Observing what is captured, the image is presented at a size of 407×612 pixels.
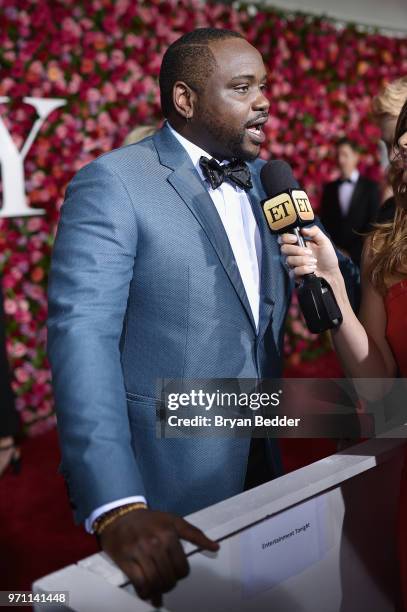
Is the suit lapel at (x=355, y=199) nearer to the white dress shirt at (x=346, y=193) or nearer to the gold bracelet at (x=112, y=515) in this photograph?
the white dress shirt at (x=346, y=193)

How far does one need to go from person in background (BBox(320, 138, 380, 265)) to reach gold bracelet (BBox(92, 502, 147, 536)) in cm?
447

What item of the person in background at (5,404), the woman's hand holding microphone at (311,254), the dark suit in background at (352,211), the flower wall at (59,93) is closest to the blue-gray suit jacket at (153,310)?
the woman's hand holding microphone at (311,254)

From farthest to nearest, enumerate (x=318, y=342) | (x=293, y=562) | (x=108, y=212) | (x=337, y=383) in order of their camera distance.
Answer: (x=318, y=342) → (x=337, y=383) → (x=108, y=212) → (x=293, y=562)

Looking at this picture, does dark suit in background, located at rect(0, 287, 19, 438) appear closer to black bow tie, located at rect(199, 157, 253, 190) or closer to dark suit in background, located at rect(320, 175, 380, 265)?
black bow tie, located at rect(199, 157, 253, 190)

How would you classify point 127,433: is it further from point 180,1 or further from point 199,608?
point 180,1

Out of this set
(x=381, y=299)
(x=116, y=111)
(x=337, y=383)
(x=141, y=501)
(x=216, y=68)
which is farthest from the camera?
(x=116, y=111)

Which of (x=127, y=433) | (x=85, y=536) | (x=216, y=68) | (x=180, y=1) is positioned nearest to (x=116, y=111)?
(x=180, y=1)

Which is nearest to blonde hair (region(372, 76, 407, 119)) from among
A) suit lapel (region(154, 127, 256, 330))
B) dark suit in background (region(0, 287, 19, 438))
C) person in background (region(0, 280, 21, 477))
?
suit lapel (region(154, 127, 256, 330))

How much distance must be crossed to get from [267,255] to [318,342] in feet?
15.0

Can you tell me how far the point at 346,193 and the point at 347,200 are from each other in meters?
0.06

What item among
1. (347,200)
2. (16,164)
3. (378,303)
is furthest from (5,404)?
(347,200)

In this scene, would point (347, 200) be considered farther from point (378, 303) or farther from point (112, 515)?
point (112, 515)

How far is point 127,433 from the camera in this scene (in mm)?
1117

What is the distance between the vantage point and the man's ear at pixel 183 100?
1.55 meters
